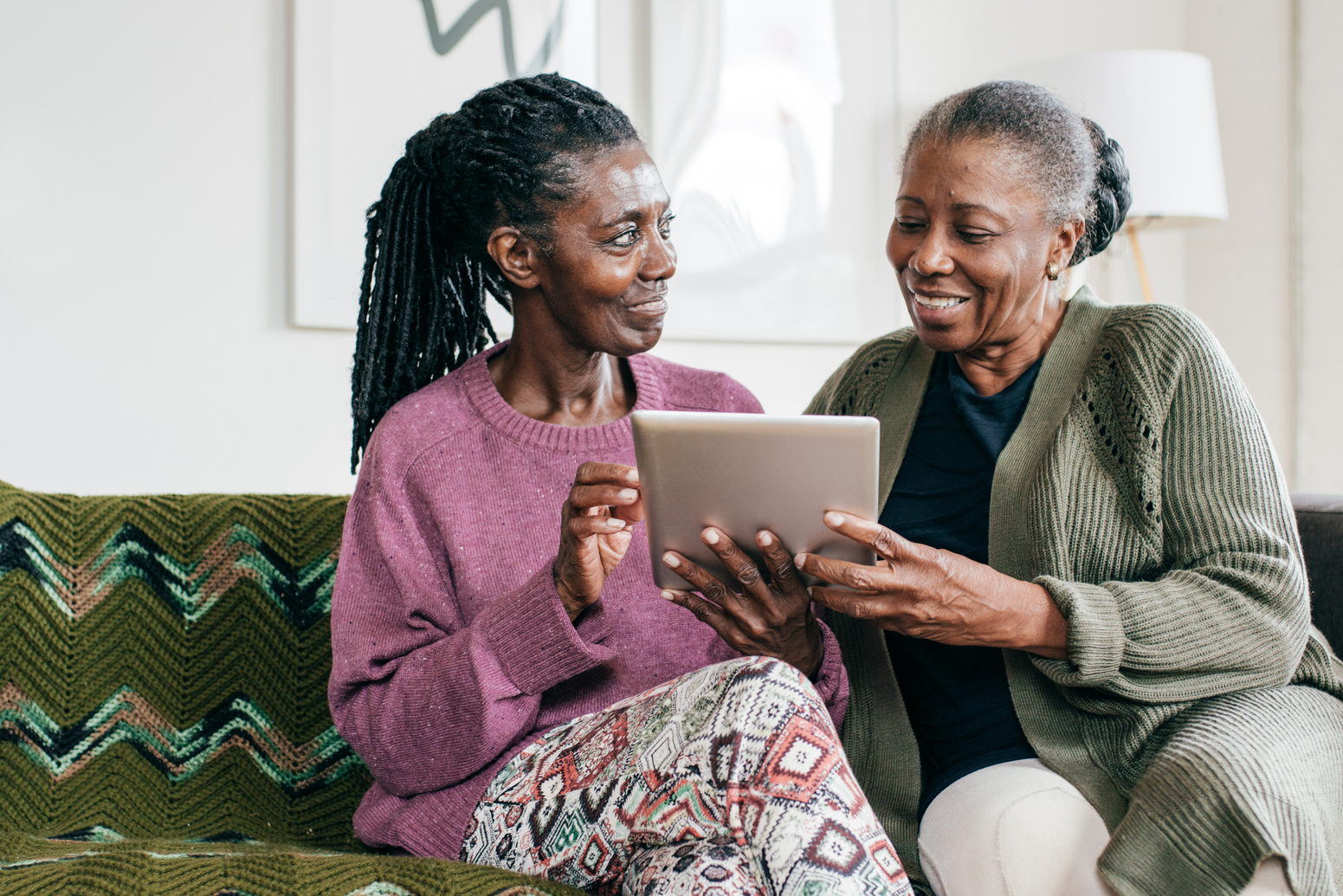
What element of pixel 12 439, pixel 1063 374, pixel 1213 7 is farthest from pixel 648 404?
pixel 1213 7

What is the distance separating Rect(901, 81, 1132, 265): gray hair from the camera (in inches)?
48.1

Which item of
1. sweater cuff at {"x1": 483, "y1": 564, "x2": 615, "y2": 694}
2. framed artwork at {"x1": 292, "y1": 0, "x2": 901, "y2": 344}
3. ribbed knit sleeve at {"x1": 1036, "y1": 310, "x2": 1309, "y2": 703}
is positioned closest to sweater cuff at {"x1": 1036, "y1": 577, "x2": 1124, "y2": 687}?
ribbed knit sleeve at {"x1": 1036, "y1": 310, "x2": 1309, "y2": 703}

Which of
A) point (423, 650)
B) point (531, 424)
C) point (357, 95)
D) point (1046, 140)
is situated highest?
point (357, 95)

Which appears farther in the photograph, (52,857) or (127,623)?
(127,623)

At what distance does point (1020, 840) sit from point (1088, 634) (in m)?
0.20

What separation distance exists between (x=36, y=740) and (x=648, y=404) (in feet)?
2.68

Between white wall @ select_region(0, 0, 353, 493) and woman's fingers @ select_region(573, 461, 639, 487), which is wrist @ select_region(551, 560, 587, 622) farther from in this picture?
white wall @ select_region(0, 0, 353, 493)

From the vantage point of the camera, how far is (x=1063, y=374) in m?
1.23

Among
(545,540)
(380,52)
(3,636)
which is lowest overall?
(3,636)

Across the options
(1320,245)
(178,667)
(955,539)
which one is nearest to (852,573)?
(955,539)

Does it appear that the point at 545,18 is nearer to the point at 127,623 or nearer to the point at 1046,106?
the point at 1046,106

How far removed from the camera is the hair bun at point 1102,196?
1.32 m

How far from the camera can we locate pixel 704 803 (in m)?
0.94

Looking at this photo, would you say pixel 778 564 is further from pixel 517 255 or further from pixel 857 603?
pixel 517 255
